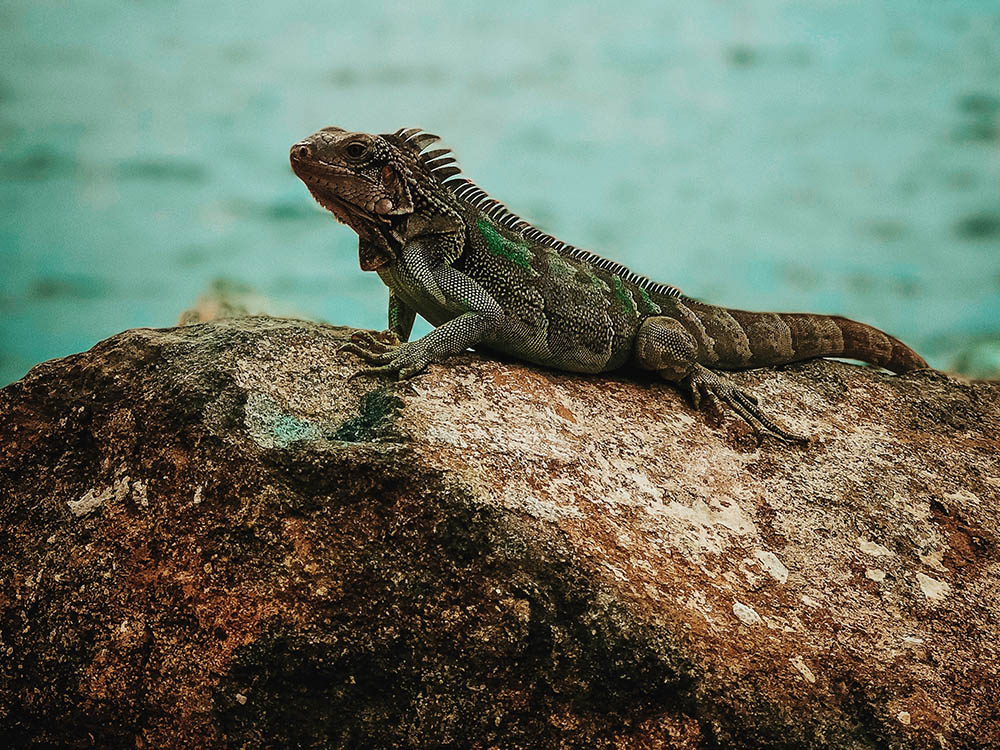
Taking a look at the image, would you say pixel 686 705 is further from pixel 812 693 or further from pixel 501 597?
pixel 501 597

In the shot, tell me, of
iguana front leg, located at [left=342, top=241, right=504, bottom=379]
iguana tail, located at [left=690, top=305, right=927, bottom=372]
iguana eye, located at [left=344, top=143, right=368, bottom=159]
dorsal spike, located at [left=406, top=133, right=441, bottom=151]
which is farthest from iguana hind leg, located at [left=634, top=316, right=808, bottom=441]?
iguana eye, located at [left=344, top=143, right=368, bottom=159]

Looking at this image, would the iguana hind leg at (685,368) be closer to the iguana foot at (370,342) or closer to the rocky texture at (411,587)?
the rocky texture at (411,587)

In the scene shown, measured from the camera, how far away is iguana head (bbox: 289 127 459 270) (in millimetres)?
4246

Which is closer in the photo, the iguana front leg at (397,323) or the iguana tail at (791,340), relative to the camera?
the iguana front leg at (397,323)

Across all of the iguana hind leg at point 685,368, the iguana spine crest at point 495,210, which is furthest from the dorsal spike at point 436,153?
the iguana hind leg at point 685,368

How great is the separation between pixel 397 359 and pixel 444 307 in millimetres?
551

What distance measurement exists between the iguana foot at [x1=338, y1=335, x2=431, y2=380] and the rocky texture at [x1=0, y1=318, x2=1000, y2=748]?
137mm

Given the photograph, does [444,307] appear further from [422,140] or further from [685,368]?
[685,368]

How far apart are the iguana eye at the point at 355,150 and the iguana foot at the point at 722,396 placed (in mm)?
2167

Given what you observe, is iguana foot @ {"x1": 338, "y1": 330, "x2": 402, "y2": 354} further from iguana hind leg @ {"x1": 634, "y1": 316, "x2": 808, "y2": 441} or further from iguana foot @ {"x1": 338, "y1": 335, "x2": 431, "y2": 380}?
iguana hind leg @ {"x1": 634, "y1": 316, "x2": 808, "y2": 441}

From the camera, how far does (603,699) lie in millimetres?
2955

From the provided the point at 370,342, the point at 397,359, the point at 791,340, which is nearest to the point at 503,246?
the point at 370,342

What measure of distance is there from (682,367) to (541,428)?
1.25 meters

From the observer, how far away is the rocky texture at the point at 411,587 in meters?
2.94
